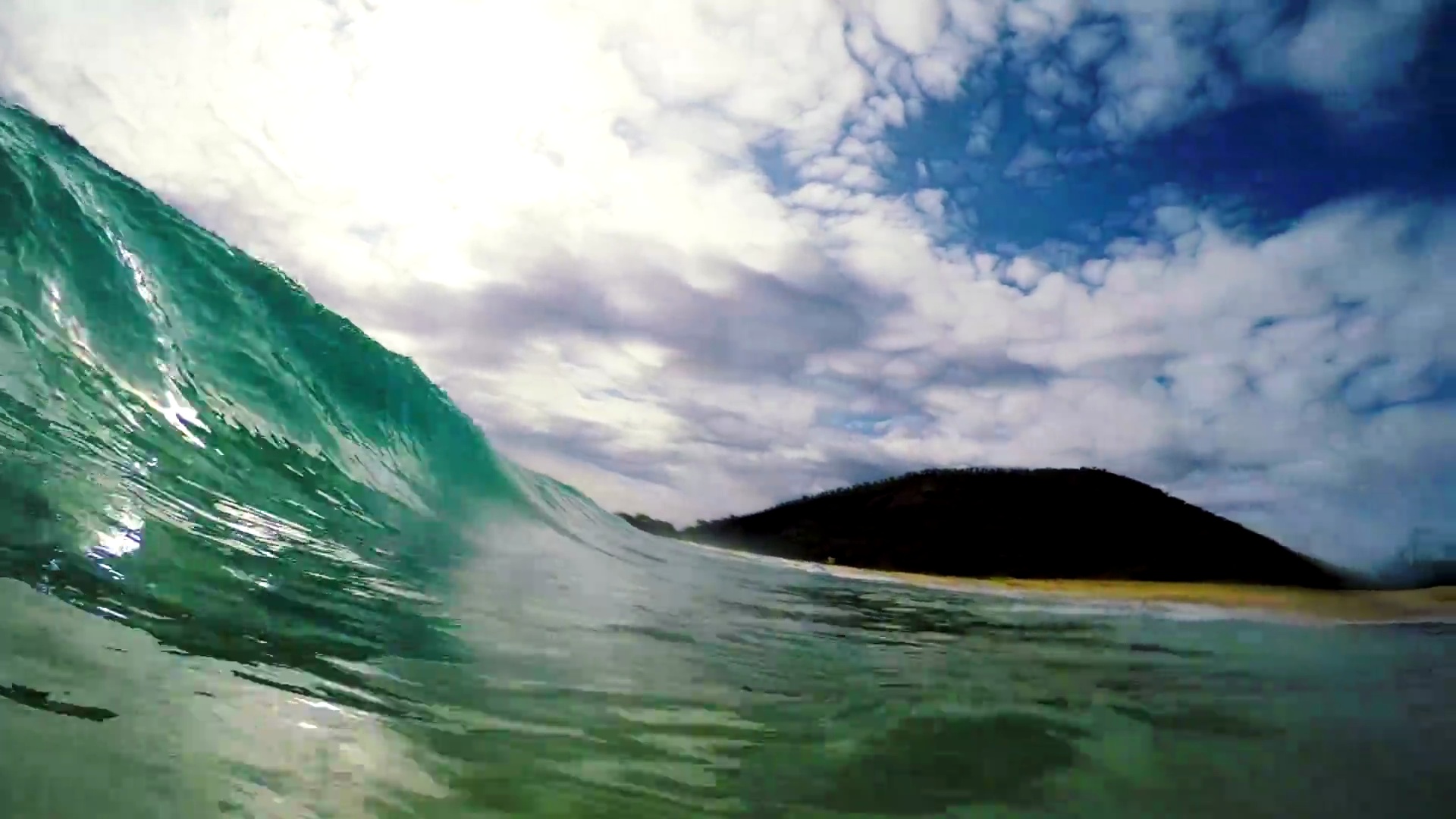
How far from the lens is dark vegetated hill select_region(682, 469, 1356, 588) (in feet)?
63.7

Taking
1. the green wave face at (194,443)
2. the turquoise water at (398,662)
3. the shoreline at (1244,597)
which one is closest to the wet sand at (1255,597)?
the shoreline at (1244,597)

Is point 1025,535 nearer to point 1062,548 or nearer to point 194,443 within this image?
point 1062,548

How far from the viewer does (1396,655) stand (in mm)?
8352

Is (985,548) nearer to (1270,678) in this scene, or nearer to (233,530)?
(1270,678)

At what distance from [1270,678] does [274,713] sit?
7411mm

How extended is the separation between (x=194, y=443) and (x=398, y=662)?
336cm

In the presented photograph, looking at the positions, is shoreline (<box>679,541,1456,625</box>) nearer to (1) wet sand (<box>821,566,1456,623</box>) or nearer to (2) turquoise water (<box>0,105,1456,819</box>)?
(1) wet sand (<box>821,566,1456,623</box>)

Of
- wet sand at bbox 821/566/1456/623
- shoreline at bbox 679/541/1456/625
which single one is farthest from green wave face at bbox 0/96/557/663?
wet sand at bbox 821/566/1456/623

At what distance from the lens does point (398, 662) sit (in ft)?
12.5

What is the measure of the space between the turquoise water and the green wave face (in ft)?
0.10

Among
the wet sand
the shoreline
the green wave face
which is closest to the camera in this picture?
the green wave face

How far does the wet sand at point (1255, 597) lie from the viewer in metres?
13.6

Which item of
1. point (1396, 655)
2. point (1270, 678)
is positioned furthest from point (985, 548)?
point (1270, 678)

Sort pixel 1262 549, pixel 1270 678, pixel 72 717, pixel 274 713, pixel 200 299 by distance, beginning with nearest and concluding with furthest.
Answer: pixel 72 717, pixel 274 713, pixel 1270 678, pixel 200 299, pixel 1262 549
